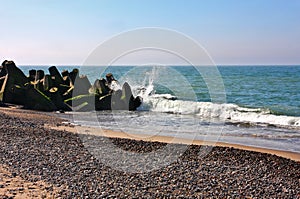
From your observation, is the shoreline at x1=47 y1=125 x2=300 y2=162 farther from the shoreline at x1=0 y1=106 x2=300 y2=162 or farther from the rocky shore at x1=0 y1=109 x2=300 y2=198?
the rocky shore at x1=0 y1=109 x2=300 y2=198

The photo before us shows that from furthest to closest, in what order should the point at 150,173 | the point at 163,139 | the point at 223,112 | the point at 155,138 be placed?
the point at 223,112 < the point at 155,138 < the point at 163,139 < the point at 150,173

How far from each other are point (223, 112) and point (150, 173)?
13065 mm

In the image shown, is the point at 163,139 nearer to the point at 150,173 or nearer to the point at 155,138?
the point at 155,138

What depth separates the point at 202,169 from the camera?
7.88 m

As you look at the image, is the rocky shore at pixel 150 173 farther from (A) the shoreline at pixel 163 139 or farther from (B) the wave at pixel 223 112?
(B) the wave at pixel 223 112

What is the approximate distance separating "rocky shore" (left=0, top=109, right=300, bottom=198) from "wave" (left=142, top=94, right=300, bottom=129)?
8294 millimetres

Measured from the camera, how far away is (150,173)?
746cm

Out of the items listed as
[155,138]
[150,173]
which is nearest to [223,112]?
[155,138]

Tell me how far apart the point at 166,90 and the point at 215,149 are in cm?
2335

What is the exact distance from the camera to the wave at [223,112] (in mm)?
17500

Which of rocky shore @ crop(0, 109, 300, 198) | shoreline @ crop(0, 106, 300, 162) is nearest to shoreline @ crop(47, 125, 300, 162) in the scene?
shoreline @ crop(0, 106, 300, 162)

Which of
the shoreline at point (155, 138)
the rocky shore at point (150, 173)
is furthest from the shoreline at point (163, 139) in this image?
the rocky shore at point (150, 173)

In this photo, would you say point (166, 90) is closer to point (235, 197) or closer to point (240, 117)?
point (240, 117)

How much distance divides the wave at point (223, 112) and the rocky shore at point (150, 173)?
327 inches
